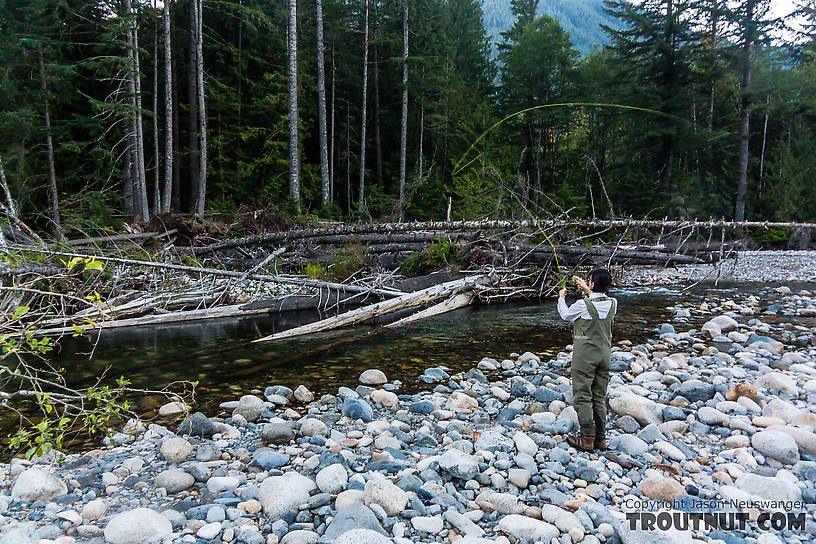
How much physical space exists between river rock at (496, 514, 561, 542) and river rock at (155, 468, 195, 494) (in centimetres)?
196

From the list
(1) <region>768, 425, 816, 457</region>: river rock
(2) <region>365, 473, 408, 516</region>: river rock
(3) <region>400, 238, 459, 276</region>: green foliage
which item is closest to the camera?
(2) <region>365, 473, 408, 516</region>: river rock

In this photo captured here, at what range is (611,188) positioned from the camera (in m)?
26.0

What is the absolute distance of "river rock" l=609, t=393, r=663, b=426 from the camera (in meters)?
3.91

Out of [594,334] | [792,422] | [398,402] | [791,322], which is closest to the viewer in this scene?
[594,334]

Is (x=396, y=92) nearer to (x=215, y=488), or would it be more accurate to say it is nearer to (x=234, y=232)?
(x=234, y=232)

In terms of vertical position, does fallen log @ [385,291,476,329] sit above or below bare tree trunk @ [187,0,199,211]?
→ below

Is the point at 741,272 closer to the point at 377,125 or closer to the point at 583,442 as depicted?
the point at 583,442

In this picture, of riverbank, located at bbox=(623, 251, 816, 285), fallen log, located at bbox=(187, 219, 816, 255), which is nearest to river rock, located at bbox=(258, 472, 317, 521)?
fallen log, located at bbox=(187, 219, 816, 255)

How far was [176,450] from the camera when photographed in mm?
3354

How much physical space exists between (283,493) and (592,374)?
230 centimetres

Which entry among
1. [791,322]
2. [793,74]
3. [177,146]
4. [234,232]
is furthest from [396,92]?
[791,322]

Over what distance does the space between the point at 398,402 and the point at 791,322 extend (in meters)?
7.40

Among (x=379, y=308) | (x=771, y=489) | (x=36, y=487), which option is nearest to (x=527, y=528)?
(x=771, y=489)

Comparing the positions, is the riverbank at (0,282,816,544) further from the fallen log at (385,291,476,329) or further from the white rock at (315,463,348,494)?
the fallen log at (385,291,476,329)
